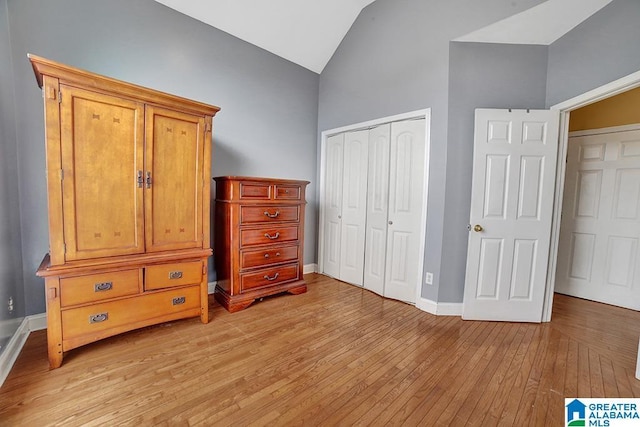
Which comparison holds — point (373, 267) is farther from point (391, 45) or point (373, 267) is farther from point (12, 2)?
point (12, 2)

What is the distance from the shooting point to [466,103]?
2455 mm

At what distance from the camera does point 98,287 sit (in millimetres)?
1752

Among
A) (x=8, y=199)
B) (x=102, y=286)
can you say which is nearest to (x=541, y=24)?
(x=102, y=286)

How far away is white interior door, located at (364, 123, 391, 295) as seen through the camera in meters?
3.01

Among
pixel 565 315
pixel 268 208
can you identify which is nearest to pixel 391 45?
pixel 268 208

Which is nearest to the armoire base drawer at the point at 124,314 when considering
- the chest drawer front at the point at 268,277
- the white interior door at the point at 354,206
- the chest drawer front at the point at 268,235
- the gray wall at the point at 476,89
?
the chest drawer front at the point at 268,277

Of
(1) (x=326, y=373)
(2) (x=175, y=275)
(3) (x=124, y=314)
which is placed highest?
(2) (x=175, y=275)

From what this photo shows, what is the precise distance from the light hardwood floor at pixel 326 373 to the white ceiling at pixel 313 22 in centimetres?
266

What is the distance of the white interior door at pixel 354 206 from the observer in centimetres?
328

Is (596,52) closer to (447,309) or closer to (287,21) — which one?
(447,309)

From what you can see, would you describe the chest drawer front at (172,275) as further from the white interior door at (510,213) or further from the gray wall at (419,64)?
the white interior door at (510,213)

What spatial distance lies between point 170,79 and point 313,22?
1812mm

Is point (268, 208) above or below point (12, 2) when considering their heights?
below

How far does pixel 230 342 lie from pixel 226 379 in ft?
1.35
